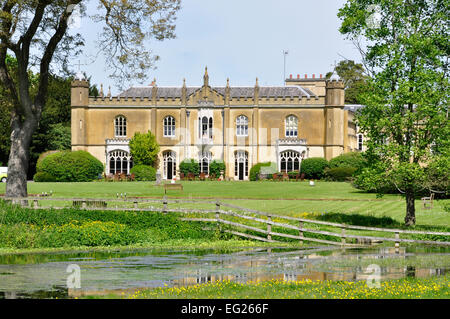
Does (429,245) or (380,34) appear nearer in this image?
(429,245)

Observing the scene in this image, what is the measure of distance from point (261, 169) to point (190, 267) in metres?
44.5

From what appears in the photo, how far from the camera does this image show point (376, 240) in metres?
21.0

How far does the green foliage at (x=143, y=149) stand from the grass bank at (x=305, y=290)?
159ft

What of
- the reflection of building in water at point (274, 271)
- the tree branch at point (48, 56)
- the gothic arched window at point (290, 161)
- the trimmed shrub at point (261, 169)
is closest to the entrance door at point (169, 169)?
the trimmed shrub at point (261, 169)

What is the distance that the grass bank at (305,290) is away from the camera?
10.5 m

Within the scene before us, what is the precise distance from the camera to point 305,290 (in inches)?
436

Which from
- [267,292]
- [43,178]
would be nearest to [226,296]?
[267,292]

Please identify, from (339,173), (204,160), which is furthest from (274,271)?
(204,160)

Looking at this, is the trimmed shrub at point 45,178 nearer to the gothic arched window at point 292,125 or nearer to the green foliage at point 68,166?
the green foliage at point 68,166

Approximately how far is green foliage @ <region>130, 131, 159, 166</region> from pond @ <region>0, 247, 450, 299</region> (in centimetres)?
4219

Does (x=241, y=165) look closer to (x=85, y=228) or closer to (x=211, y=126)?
(x=211, y=126)

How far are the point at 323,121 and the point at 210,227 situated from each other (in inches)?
1638

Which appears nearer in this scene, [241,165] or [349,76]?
[241,165]

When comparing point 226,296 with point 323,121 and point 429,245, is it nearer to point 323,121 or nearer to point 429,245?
point 429,245
